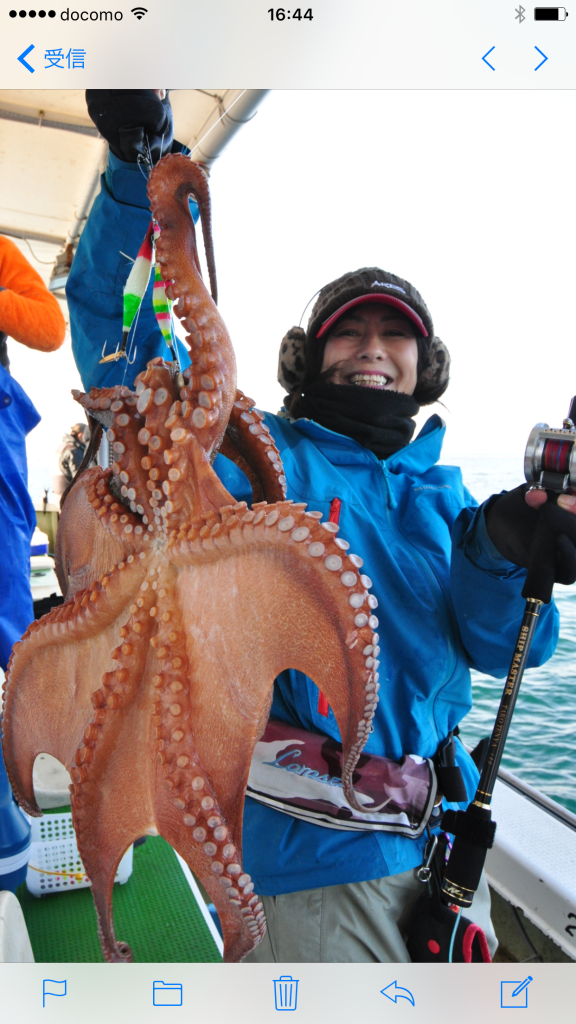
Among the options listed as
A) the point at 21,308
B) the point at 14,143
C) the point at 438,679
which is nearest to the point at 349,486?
the point at 438,679

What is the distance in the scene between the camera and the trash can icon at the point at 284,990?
677 millimetres

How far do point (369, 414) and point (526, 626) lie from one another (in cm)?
51

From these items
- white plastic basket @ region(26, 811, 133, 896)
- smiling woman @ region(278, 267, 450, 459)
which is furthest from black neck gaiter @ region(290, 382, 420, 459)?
white plastic basket @ region(26, 811, 133, 896)

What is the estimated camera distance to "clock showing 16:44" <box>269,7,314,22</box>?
0.68 m

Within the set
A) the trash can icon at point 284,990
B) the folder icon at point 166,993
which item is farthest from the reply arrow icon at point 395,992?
the folder icon at point 166,993

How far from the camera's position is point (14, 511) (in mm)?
1269

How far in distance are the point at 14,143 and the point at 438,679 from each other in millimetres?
2738

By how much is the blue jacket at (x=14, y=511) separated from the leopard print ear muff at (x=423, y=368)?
0.56m

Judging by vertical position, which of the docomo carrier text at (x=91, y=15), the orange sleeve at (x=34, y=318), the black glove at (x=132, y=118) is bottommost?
the orange sleeve at (x=34, y=318)

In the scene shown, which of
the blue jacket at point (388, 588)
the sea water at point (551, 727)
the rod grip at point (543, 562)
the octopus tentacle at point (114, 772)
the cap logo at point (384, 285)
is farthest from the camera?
Answer: the sea water at point (551, 727)

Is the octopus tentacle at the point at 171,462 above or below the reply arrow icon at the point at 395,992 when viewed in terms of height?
above

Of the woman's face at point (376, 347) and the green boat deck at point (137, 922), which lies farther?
the green boat deck at point (137, 922)

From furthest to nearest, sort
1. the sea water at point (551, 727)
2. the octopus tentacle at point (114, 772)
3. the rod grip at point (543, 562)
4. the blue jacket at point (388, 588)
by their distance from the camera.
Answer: the sea water at point (551, 727), the blue jacket at point (388, 588), the rod grip at point (543, 562), the octopus tentacle at point (114, 772)

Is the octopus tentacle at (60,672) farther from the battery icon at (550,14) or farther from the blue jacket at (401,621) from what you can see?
the battery icon at (550,14)
